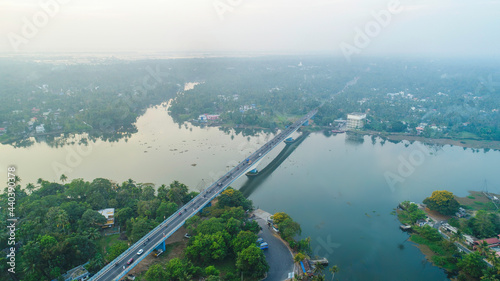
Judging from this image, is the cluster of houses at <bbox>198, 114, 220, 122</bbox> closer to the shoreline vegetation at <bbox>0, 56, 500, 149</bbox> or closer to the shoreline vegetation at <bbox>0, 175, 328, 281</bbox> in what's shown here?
the shoreline vegetation at <bbox>0, 56, 500, 149</bbox>

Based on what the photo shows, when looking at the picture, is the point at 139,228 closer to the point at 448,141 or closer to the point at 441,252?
the point at 441,252

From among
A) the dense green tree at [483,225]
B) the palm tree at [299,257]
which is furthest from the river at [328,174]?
the dense green tree at [483,225]

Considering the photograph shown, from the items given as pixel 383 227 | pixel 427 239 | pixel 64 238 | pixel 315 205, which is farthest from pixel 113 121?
pixel 427 239

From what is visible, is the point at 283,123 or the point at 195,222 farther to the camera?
the point at 283,123

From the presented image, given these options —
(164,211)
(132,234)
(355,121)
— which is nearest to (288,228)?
(164,211)

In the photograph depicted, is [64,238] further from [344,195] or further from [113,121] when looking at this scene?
[113,121]

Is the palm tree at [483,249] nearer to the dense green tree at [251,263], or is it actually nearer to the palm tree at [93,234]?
the dense green tree at [251,263]
